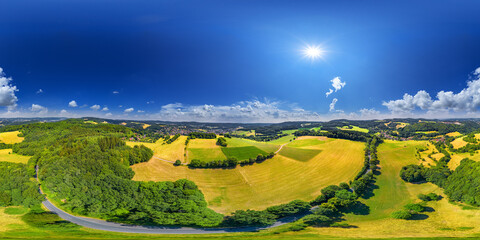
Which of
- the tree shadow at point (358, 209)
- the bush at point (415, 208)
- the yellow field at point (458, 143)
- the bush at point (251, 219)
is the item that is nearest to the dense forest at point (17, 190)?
the bush at point (251, 219)

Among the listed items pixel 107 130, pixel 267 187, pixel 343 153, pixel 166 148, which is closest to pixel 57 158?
pixel 166 148

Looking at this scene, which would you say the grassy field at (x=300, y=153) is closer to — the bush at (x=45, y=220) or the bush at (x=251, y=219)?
the bush at (x=251, y=219)

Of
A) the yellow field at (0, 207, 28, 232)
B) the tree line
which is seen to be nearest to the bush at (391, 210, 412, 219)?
the tree line

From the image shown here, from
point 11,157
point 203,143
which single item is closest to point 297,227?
point 203,143

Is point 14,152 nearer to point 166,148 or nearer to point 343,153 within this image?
point 166,148

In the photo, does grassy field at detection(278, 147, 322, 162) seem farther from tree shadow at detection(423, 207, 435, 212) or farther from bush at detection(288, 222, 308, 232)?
bush at detection(288, 222, 308, 232)
